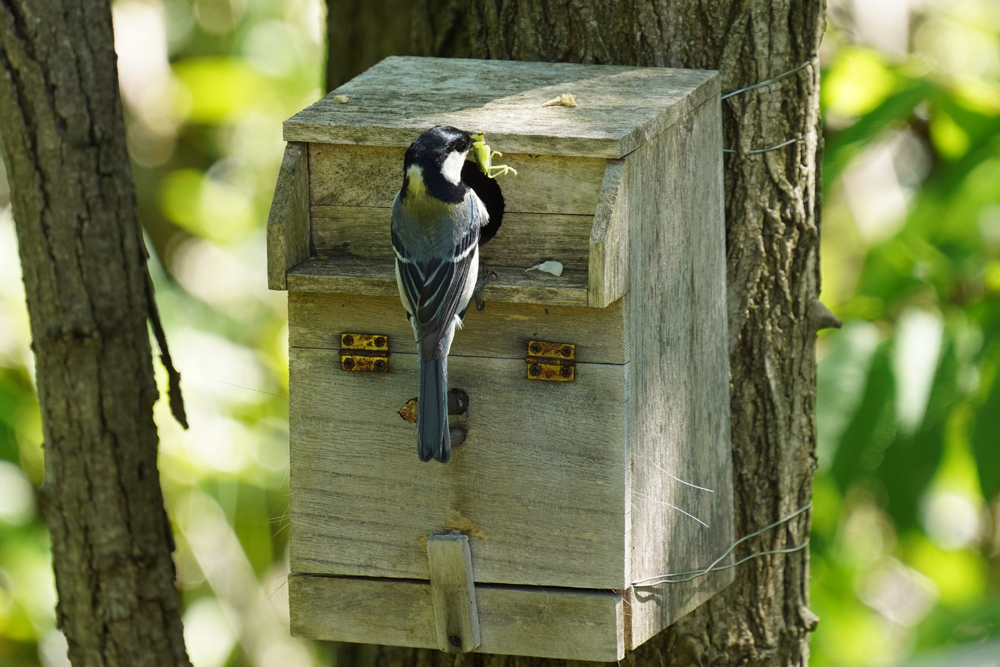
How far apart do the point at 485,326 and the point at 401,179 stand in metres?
0.39

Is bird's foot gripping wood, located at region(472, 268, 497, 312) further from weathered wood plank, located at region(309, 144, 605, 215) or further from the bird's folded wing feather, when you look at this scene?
weathered wood plank, located at region(309, 144, 605, 215)

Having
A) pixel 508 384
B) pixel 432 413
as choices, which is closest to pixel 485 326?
pixel 508 384

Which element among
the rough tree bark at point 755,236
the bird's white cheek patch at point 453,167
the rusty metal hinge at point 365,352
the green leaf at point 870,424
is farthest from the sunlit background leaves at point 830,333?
the bird's white cheek patch at point 453,167

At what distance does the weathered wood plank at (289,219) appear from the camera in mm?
2352

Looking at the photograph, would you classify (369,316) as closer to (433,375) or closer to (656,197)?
(433,375)

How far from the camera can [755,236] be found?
3.07m

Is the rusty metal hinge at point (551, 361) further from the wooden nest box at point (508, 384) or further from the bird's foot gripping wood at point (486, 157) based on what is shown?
the bird's foot gripping wood at point (486, 157)

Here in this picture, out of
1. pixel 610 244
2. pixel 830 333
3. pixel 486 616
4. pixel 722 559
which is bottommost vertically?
pixel 722 559

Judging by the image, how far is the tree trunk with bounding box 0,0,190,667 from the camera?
9.48ft

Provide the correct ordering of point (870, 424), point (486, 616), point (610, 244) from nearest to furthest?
point (610, 244), point (486, 616), point (870, 424)

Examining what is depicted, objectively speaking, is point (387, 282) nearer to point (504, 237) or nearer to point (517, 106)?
point (504, 237)

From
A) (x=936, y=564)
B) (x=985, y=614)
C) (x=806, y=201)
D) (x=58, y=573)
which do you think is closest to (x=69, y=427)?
(x=58, y=573)

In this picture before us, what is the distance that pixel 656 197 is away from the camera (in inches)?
99.0

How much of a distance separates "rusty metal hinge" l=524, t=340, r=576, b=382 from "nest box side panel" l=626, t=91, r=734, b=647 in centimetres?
14
